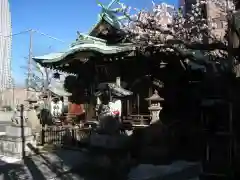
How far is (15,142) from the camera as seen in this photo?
35.4 feet

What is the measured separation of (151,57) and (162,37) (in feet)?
22.7

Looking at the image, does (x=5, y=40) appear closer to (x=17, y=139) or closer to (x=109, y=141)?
(x=17, y=139)

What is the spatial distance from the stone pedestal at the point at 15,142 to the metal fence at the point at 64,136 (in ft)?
5.99

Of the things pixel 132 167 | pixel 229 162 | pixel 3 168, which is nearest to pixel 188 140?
pixel 132 167

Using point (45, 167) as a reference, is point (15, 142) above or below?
above

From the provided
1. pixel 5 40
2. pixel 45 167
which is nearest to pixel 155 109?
pixel 45 167

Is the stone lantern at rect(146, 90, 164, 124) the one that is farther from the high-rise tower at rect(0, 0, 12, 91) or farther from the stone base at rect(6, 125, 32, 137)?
the high-rise tower at rect(0, 0, 12, 91)

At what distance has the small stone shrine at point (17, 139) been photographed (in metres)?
10.7

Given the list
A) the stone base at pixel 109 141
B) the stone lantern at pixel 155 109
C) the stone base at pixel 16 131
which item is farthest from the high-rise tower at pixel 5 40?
the stone base at pixel 109 141

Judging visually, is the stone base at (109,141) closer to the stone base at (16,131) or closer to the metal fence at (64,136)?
the metal fence at (64,136)

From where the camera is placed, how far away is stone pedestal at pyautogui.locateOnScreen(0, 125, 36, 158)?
10711mm

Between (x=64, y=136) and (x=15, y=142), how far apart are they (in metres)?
2.66

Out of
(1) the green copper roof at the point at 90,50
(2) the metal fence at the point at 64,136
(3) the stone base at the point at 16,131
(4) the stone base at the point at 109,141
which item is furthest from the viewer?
(1) the green copper roof at the point at 90,50

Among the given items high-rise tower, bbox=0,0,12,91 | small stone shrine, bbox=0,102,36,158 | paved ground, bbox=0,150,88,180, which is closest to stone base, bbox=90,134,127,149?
paved ground, bbox=0,150,88,180
